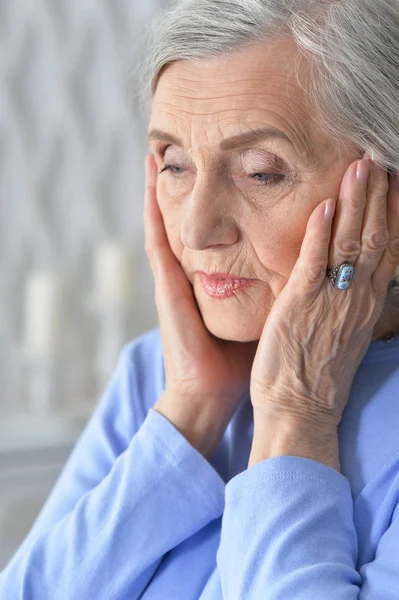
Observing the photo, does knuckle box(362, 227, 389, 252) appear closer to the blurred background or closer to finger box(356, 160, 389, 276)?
finger box(356, 160, 389, 276)

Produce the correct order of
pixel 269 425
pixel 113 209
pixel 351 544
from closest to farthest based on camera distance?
pixel 351 544
pixel 269 425
pixel 113 209

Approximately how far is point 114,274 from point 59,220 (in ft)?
0.76

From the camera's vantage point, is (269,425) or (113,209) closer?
(269,425)

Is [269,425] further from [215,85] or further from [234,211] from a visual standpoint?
[215,85]

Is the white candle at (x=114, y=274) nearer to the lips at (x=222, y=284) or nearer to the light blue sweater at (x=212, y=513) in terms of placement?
the light blue sweater at (x=212, y=513)

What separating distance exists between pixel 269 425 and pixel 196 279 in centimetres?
30

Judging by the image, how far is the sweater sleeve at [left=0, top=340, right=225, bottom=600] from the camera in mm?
1242

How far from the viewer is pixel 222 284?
Answer: 1278mm

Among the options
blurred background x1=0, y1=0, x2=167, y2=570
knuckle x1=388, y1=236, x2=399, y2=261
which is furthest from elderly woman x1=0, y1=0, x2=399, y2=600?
blurred background x1=0, y1=0, x2=167, y2=570

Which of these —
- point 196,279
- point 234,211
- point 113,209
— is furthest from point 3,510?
point 234,211

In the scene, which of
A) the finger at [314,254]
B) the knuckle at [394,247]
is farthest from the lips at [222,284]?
the knuckle at [394,247]

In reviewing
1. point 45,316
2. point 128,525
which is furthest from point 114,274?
point 128,525

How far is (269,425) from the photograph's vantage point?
1199mm

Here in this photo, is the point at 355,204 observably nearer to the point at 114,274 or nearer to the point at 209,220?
A: the point at 209,220
